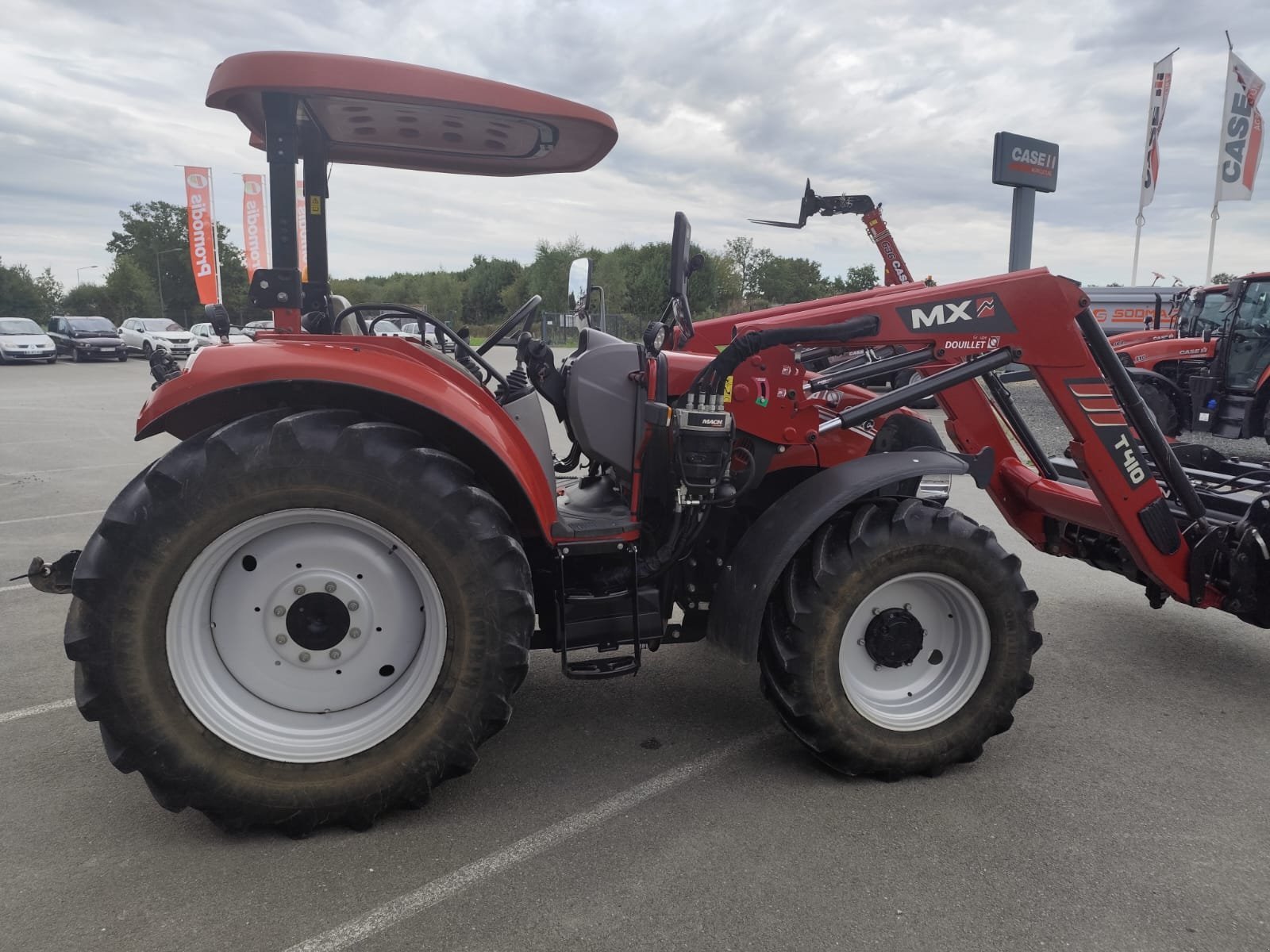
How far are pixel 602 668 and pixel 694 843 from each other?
0.63 metres

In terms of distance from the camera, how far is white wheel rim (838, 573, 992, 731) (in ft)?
9.68

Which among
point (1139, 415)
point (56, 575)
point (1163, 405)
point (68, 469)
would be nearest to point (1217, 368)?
point (1163, 405)

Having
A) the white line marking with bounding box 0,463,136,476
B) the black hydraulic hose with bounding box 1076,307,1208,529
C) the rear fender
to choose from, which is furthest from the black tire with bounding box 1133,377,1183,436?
the white line marking with bounding box 0,463,136,476

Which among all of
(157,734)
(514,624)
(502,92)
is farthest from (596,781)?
(502,92)

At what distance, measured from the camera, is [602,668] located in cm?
286

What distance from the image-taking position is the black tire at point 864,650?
110 inches

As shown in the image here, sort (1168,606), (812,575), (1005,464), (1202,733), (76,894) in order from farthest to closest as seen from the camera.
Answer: (1168,606) → (1005,464) → (1202,733) → (812,575) → (76,894)

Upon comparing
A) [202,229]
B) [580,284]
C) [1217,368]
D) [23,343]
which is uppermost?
[202,229]

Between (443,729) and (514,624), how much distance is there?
1.25 ft

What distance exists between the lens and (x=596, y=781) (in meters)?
2.88

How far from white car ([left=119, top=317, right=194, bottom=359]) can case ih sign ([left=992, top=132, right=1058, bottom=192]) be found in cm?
2490

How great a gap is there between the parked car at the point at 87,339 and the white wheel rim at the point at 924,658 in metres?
30.9

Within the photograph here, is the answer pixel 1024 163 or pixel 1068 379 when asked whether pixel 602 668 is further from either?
pixel 1024 163

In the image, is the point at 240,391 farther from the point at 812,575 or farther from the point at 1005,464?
the point at 1005,464
